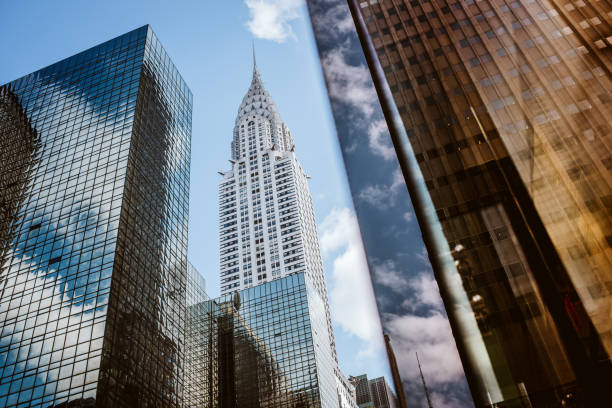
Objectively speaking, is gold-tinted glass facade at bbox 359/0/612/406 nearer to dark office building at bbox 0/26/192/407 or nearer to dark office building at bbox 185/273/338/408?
dark office building at bbox 0/26/192/407

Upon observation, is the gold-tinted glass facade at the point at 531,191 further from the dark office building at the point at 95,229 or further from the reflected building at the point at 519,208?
the dark office building at the point at 95,229

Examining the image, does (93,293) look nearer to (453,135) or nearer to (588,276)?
(453,135)

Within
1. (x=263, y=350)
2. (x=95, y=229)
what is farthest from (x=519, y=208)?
(x=263, y=350)

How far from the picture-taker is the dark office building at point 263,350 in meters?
59.3

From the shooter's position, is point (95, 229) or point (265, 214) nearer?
point (95, 229)

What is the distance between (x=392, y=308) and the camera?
12.1 ft

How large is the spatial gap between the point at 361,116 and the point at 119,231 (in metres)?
39.1

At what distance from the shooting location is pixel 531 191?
229 inches

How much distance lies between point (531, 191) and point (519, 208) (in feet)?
1.51

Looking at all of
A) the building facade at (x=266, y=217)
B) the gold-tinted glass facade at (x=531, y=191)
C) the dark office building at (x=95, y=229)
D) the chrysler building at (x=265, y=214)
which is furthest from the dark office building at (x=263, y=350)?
the gold-tinted glass facade at (x=531, y=191)

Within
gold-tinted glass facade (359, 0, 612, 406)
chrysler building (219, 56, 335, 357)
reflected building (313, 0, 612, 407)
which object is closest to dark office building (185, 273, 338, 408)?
chrysler building (219, 56, 335, 357)

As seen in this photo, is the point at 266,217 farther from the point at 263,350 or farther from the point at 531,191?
the point at 531,191

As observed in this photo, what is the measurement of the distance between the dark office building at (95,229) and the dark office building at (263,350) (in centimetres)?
1753

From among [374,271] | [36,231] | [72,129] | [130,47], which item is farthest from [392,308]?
[130,47]
